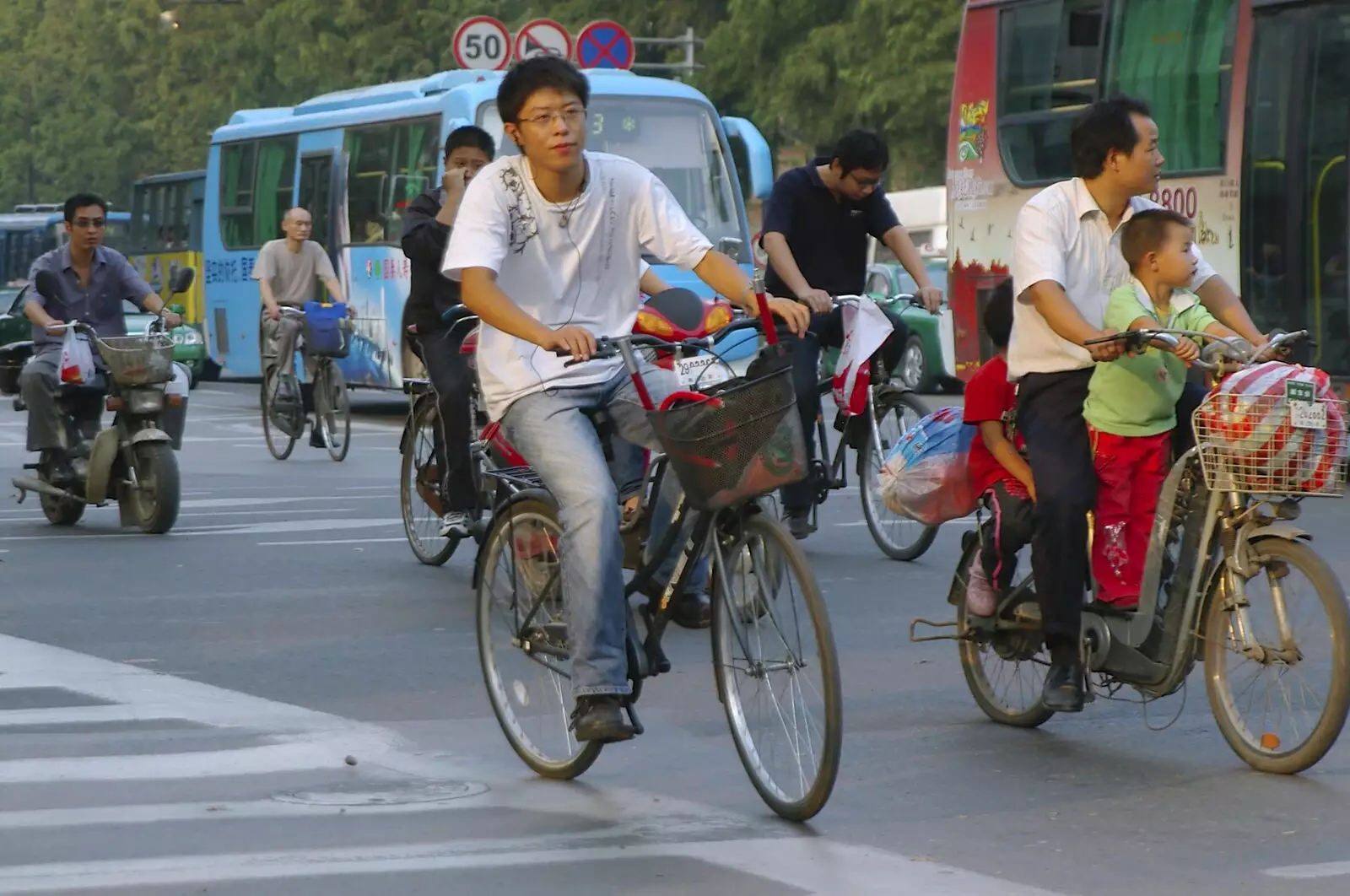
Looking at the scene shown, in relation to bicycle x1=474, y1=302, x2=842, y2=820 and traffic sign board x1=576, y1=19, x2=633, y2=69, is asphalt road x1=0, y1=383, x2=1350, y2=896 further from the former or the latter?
traffic sign board x1=576, y1=19, x2=633, y2=69

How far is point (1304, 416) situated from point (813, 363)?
16.5ft

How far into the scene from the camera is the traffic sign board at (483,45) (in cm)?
2381

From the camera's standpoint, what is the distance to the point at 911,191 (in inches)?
1442

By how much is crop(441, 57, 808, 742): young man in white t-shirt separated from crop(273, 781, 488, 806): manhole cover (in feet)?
1.28

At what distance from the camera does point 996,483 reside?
6.99 m

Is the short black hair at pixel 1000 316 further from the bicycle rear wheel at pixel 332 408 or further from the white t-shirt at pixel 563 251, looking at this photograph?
the bicycle rear wheel at pixel 332 408

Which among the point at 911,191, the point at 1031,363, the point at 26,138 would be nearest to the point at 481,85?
the point at 911,191

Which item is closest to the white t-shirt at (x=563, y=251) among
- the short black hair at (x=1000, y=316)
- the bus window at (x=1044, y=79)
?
the short black hair at (x=1000, y=316)

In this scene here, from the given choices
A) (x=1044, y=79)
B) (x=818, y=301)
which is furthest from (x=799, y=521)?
(x=1044, y=79)

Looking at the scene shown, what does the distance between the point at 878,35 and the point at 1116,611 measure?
27.6 m

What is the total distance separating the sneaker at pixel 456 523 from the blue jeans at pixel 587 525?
4230 millimetres

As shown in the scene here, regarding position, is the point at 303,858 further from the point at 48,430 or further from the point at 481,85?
the point at 481,85

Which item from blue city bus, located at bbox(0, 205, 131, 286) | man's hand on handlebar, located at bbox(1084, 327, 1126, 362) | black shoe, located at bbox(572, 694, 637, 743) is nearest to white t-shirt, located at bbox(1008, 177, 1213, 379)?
man's hand on handlebar, located at bbox(1084, 327, 1126, 362)

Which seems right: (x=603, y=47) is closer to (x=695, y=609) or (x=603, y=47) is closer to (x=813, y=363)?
(x=813, y=363)
